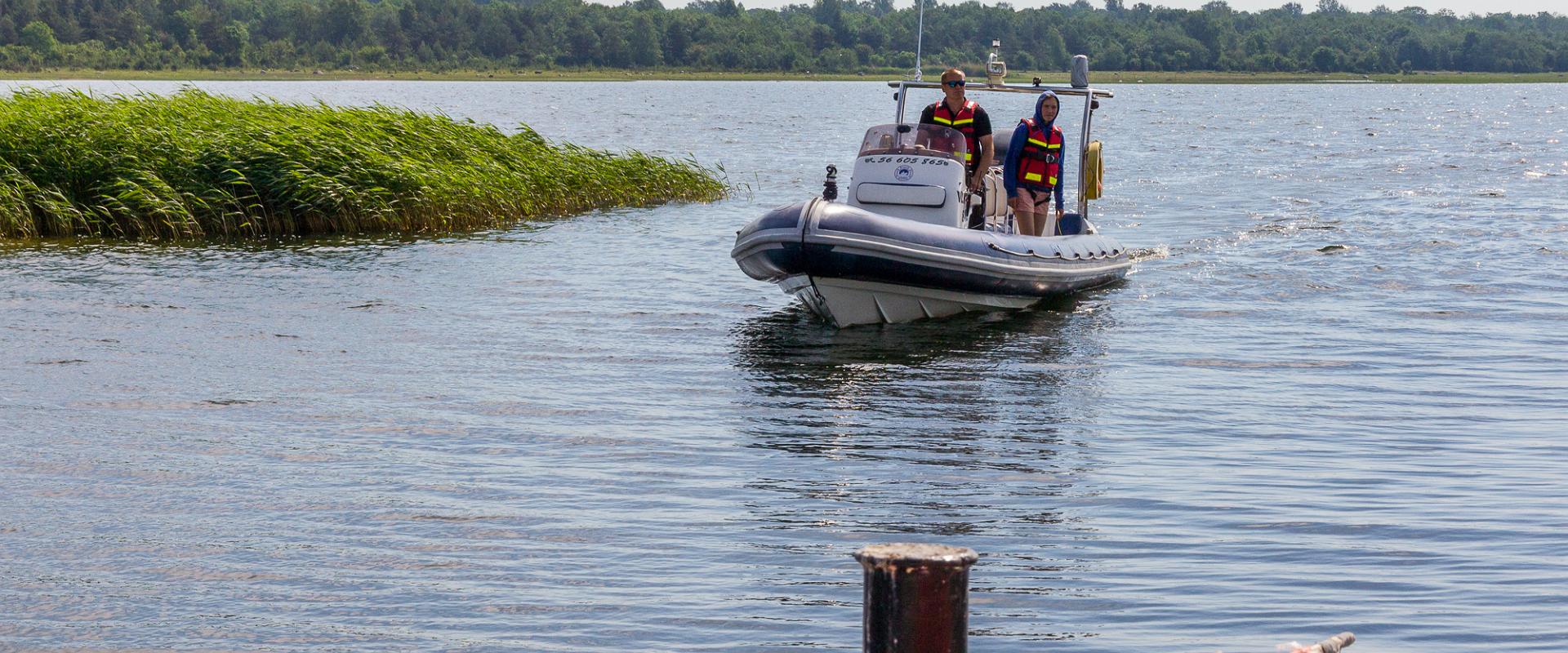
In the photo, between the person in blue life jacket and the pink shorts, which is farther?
the pink shorts

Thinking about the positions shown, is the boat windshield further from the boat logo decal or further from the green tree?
the green tree

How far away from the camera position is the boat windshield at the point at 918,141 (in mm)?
12227

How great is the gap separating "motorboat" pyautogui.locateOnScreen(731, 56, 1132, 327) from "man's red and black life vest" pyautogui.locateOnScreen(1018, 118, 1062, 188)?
0.32 metres

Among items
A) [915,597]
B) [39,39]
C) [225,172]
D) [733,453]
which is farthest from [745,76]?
[915,597]

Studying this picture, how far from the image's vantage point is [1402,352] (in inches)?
455

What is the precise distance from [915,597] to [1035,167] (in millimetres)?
10057

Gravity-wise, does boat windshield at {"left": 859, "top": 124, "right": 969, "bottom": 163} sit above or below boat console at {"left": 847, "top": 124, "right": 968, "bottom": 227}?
above

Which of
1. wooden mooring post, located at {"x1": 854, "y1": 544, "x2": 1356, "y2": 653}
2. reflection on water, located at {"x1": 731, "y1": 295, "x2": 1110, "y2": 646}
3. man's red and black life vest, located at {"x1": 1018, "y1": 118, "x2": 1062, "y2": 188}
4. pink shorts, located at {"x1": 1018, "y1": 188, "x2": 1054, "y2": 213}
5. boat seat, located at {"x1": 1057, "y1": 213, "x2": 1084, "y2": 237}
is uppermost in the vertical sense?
man's red and black life vest, located at {"x1": 1018, "y1": 118, "x2": 1062, "y2": 188}

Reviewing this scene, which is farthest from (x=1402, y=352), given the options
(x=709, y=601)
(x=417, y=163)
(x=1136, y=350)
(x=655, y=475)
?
(x=417, y=163)

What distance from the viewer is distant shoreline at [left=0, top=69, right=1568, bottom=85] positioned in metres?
101

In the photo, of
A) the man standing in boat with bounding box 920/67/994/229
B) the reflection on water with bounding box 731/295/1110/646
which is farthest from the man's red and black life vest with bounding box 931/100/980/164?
the reflection on water with bounding box 731/295/1110/646

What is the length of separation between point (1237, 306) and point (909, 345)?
12.6ft

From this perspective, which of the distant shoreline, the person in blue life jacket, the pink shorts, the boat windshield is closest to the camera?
the boat windshield

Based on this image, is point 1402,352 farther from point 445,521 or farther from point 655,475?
point 445,521
